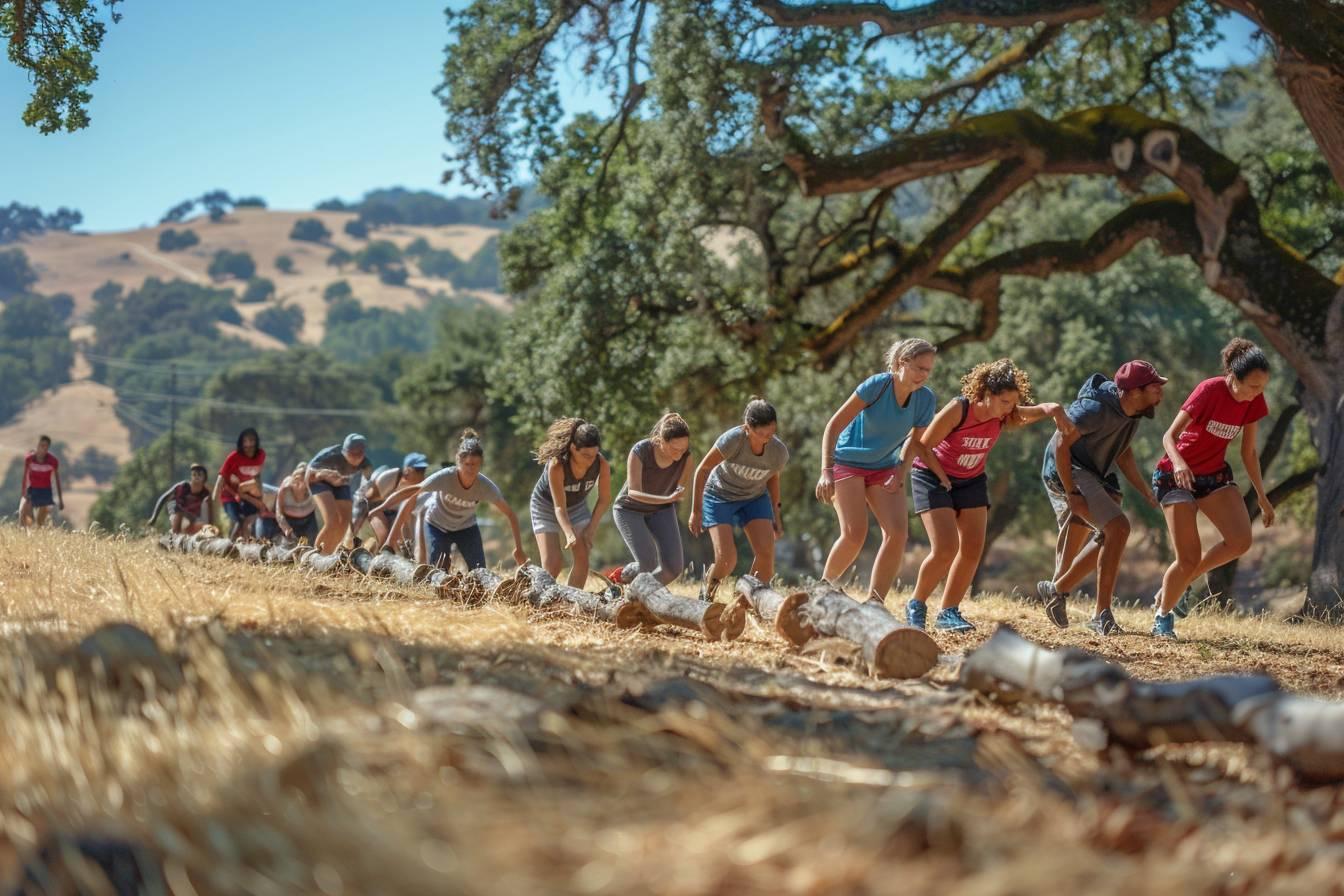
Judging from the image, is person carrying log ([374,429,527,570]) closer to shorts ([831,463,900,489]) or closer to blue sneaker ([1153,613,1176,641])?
shorts ([831,463,900,489])

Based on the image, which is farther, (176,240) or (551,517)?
(176,240)

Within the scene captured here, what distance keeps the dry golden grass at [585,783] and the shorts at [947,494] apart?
10.3ft

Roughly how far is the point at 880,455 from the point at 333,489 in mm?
6924

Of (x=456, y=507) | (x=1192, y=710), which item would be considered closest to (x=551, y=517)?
(x=456, y=507)

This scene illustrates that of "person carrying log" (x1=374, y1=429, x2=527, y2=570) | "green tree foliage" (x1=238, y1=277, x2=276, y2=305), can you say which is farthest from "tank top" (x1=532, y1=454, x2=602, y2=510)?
"green tree foliage" (x1=238, y1=277, x2=276, y2=305)

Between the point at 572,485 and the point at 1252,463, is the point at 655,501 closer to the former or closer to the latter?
the point at 572,485

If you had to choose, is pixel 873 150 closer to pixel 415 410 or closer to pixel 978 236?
pixel 978 236

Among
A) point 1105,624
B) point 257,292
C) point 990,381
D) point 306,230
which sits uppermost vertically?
point 306,230

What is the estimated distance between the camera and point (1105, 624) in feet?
32.0

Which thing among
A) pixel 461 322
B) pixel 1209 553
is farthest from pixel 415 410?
pixel 1209 553

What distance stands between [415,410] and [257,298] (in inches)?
5176

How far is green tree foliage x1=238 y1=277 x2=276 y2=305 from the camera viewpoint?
6403 inches

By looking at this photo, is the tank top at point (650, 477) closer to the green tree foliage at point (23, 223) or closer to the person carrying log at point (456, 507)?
the person carrying log at point (456, 507)

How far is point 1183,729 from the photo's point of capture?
4.64 m
